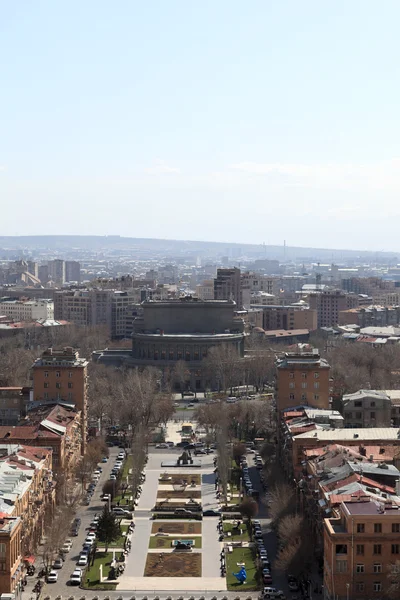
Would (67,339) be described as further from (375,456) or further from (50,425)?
(375,456)

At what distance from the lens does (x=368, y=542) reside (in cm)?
4600

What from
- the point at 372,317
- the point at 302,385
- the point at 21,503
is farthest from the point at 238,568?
the point at 372,317

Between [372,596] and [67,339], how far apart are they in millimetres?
98978

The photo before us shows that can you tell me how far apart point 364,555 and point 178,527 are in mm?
17633

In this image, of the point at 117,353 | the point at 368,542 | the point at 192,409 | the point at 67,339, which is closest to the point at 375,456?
the point at 368,542

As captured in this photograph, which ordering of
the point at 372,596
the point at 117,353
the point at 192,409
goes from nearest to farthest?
the point at 372,596, the point at 192,409, the point at 117,353

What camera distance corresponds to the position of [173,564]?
5475cm

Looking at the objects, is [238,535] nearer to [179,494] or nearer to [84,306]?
[179,494]

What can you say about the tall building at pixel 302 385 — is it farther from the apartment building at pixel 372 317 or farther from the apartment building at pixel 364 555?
the apartment building at pixel 372 317

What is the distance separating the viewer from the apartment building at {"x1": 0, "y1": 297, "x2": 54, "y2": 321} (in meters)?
175

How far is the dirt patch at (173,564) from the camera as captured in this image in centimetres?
5331

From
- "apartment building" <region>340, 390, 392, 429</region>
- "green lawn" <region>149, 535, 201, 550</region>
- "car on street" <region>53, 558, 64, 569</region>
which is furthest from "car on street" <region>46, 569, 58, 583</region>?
"apartment building" <region>340, 390, 392, 429</region>

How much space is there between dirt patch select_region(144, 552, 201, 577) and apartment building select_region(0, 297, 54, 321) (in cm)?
11847

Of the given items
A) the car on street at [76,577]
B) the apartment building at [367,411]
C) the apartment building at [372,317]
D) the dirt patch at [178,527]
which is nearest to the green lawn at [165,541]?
the dirt patch at [178,527]
